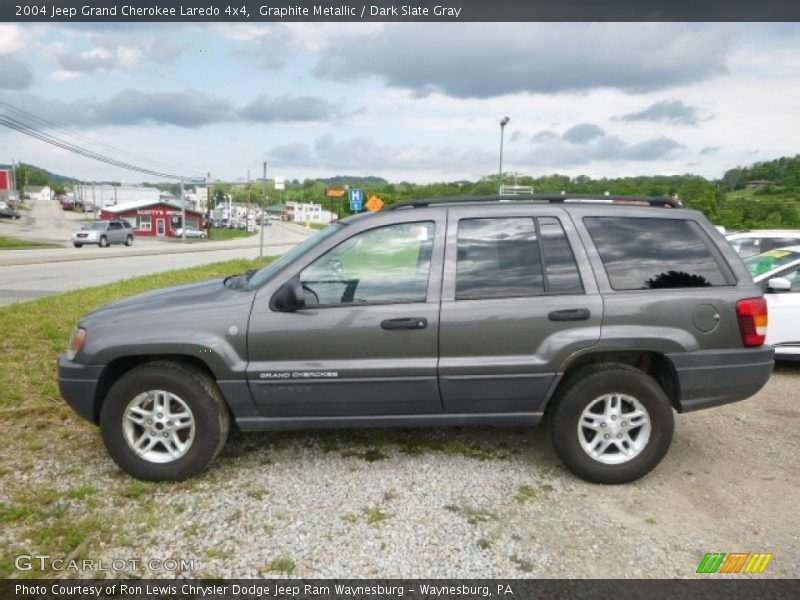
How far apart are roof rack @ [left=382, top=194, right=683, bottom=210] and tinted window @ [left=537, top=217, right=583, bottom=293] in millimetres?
256

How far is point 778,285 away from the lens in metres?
5.63

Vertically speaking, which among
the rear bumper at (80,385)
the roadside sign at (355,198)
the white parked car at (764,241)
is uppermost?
the roadside sign at (355,198)

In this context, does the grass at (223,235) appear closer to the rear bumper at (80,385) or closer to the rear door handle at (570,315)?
the rear bumper at (80,385)

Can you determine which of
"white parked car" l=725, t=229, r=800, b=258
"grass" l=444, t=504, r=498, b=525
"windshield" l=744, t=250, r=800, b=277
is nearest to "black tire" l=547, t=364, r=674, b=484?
"grass" l=444, t=504, r=498, b=525

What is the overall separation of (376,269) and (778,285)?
4.89 m

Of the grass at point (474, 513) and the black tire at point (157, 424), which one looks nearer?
the grass at point (474, 513)

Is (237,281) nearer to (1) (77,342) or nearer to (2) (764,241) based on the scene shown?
(1) (77,342)

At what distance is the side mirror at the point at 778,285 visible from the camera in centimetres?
561

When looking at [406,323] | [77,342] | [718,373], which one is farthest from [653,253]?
[77,342]

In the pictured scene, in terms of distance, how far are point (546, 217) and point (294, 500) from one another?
2433mm

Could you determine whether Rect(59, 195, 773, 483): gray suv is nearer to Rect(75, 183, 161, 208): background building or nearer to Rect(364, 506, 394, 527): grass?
Rect(364, 506, 394, 527): grass

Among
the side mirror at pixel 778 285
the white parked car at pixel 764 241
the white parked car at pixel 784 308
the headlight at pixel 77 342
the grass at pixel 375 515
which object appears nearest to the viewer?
the grass at pixel 375 515

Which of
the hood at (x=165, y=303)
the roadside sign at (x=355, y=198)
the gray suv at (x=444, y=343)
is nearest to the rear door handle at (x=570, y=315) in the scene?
the gray suv at (x=444, y=343)

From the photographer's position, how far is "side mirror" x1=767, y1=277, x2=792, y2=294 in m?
5.61
